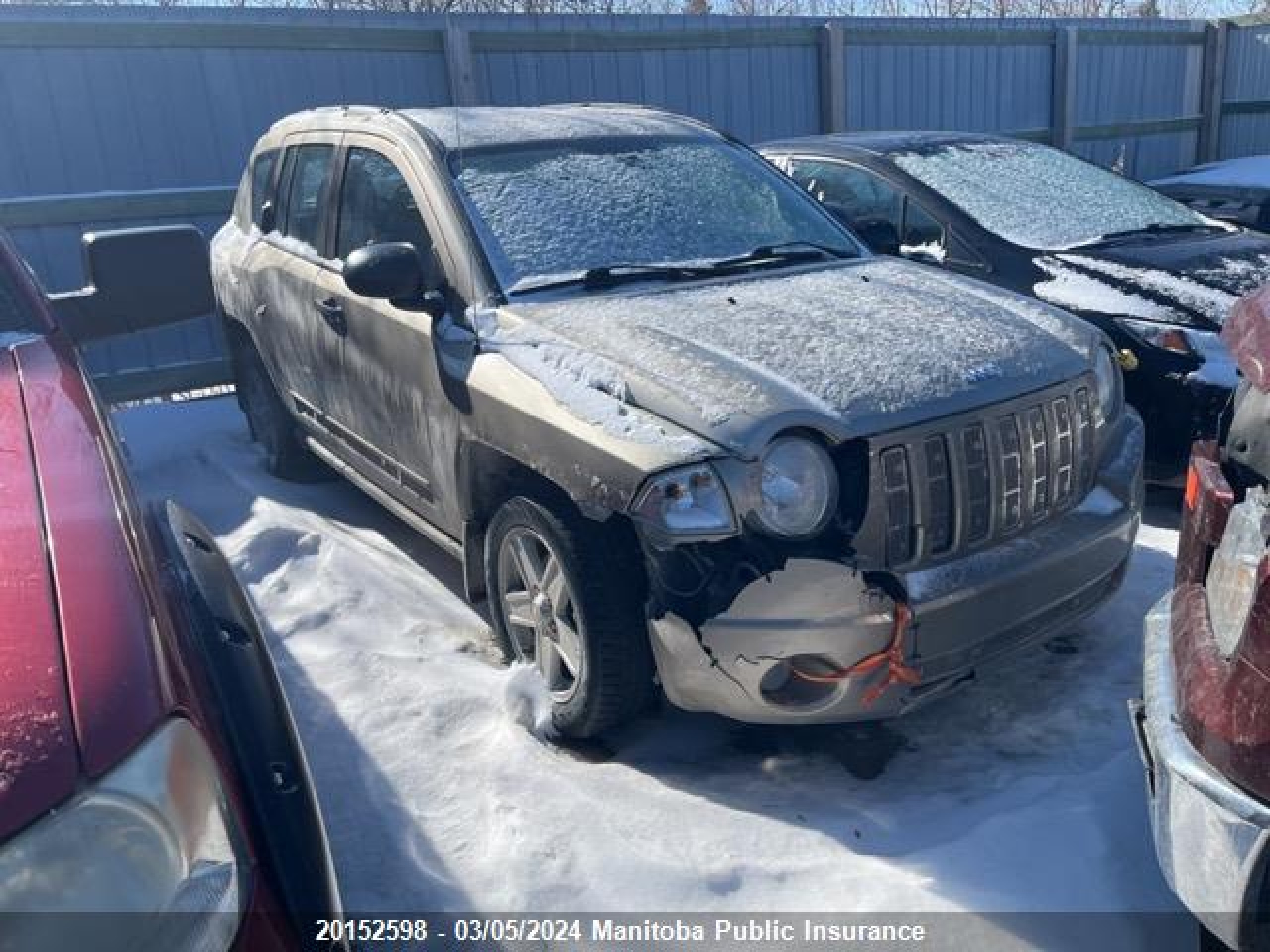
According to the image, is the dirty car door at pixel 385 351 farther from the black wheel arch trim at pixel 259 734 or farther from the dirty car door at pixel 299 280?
the black wheel arch trim at pixel 259 734

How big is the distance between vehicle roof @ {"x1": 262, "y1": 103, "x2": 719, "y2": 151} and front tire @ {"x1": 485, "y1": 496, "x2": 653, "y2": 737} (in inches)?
62.4

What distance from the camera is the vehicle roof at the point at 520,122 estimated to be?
13.5ft

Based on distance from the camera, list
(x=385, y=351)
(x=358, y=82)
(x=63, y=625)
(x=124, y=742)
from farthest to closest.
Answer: (x=358, y=82), (x=385, y=351), (x=63, y=625), (x=124, y=742)

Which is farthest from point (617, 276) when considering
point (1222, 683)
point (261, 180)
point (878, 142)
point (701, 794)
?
point (878, 142)

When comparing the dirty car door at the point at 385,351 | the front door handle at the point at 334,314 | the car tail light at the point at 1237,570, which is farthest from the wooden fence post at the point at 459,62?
the car tail light at the point at 1237,570

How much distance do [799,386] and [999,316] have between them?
0.99m

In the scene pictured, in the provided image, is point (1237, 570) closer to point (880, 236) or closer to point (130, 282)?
point (130, 282)

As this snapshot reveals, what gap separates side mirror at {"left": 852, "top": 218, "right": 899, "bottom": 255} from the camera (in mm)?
5070

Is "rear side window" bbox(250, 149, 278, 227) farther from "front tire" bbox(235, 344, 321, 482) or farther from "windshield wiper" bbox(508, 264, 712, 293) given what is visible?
"windshield wiper" bbox(508, 264, 712, 293)


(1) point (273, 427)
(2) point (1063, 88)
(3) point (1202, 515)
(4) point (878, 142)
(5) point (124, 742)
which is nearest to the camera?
(5) point (124, 742)

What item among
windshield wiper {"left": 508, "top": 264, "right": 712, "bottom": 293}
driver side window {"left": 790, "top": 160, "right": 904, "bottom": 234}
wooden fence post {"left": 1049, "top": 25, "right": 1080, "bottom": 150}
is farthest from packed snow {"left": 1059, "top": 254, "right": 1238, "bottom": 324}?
wooden fence post {"left": 1049, "top": 25, "right": 1080, "bottom": 150}

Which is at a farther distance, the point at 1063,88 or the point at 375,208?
the point at 1063,88

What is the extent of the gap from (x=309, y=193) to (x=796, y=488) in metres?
3.06

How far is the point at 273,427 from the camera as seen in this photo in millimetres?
5566
